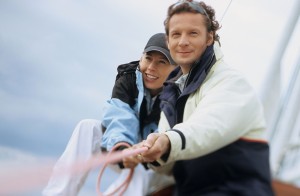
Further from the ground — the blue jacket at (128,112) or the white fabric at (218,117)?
the white fabric at (218,117)

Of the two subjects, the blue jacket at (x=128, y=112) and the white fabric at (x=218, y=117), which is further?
the blue jacket at (x=128, y=112)

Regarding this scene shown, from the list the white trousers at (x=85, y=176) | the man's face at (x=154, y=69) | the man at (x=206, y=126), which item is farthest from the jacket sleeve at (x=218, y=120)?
the man's face at (x=154, y=69)

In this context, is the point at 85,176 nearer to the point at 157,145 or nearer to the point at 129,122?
the point at 129,122

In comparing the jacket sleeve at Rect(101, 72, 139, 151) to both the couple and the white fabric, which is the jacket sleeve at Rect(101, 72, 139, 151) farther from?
the white fabric

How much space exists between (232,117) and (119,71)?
0.75m

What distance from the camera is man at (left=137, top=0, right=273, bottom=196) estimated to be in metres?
0.89

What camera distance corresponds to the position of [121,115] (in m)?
1.35

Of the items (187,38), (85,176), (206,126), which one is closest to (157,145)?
(206,126)

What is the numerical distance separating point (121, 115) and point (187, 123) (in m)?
0.47

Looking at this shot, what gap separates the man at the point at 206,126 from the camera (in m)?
0.89

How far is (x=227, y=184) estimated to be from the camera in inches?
36.0

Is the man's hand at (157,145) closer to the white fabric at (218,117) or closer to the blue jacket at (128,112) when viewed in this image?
the white fabric at (218,117)

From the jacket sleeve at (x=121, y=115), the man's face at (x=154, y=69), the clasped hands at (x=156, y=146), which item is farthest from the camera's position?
the man's face at (x=154, y=69)

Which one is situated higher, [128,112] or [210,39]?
[210,39]
